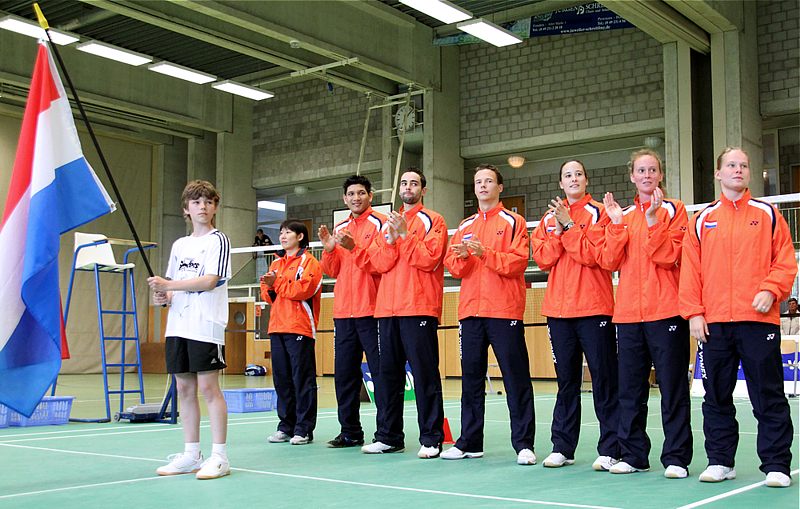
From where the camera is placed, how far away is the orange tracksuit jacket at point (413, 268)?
5809mm

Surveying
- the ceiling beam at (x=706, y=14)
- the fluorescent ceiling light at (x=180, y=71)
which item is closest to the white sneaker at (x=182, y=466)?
the ceiling beam at (x=706, y=14)

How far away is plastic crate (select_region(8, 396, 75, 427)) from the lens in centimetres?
814

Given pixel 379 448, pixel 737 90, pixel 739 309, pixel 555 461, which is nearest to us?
pixel 739 309

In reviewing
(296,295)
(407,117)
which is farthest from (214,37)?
(296,295)

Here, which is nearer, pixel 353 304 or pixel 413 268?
pixel 413 268

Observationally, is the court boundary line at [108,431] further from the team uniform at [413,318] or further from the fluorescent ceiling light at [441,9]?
the fluorescent ceiling light at [441,9]

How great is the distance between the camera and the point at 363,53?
17922 millimetres

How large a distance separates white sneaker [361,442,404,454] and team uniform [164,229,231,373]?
1455mm

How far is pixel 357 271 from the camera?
634 cm

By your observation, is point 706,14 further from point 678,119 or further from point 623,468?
point 623,468

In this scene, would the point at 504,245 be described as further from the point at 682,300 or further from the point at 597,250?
the point at 682,300

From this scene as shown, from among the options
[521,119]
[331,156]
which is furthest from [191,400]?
[331,156]

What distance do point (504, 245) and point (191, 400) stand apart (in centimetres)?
215

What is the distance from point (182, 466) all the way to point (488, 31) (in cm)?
1219
